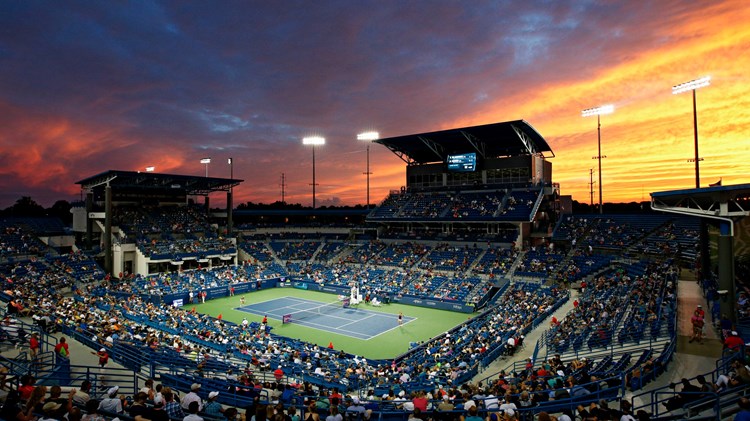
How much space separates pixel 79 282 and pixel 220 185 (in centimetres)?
2241

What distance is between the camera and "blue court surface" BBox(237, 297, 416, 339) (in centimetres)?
3209

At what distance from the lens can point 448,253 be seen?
4803cm

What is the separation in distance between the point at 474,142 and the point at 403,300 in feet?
80.9

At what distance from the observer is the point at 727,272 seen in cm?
1755

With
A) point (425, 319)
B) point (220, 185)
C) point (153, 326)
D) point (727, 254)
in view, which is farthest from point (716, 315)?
point (220, 185)

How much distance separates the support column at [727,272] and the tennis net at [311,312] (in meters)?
28.1

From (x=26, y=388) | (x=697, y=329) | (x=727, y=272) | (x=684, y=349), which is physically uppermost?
(x=727, y=272)

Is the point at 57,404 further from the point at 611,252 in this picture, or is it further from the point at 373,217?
the point at 373,217

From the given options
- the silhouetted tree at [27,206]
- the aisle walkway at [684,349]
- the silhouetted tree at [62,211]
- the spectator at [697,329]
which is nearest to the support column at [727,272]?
the spectator at [697,329]

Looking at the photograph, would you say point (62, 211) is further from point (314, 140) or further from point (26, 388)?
point (26, 388)

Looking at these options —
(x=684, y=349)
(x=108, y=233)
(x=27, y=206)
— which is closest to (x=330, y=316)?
(x=684, y=349)

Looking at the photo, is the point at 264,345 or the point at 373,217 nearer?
the point at 264,345

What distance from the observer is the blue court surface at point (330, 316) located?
32.1 metres

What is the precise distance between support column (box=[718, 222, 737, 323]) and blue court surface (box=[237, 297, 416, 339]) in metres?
20.7
